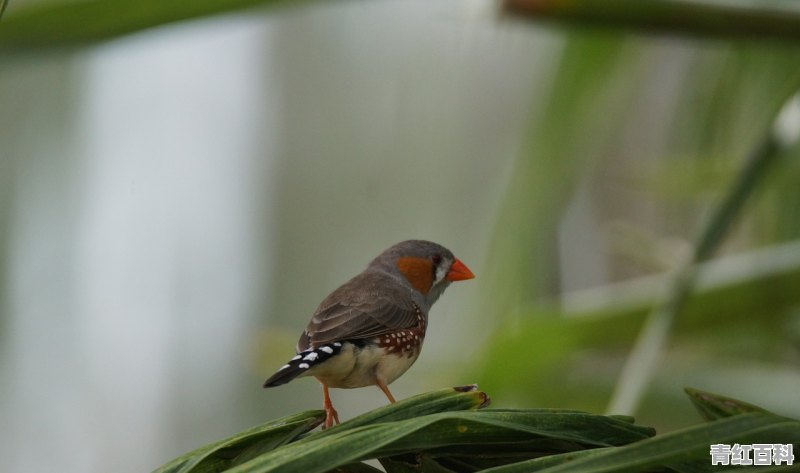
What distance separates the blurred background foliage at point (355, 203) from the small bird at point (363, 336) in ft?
1.07

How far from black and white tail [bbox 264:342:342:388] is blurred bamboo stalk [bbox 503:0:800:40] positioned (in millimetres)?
795

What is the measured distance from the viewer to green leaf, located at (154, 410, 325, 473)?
3.30 ft

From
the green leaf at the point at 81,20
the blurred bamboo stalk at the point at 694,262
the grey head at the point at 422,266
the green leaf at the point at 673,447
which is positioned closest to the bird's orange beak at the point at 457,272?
the grey head at the point at 422,266

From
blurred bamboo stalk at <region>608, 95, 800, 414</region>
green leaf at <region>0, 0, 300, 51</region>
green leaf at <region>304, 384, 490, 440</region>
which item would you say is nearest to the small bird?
green leaf at <region>304, 384, 490, 440</region>

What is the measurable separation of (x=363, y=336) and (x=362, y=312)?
6cm

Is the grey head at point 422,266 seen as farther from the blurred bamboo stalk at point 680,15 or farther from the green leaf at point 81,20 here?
the green leaf at point 81,20

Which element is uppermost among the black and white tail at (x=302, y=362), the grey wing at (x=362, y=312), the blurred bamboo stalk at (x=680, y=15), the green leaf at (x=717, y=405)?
the blurred bamboo stalk at (x=680, y=15)

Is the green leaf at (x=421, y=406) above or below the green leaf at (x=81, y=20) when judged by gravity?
below

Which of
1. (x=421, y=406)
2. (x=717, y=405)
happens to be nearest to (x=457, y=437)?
(x=421, y=406)

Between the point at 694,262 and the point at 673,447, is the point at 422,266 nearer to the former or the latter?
the point at 694,262

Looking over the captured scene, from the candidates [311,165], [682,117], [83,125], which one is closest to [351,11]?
[83,125]

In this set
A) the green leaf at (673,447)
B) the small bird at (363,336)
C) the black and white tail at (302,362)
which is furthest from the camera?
the small bird at (363,336)

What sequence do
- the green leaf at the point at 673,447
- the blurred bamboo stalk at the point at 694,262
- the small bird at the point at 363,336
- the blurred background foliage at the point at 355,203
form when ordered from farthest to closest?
the blurred background foliage at the point at 355,203 → the blurred bamboo stalk at the point at 694,262 → the small bird at the point at 363,336 → the green leaf at the point at 673,447

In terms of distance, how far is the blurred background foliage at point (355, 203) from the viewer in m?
2.20
